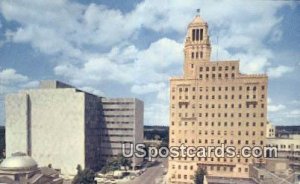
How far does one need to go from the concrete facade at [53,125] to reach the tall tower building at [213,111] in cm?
2279

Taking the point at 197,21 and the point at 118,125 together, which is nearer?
the point at 197,21

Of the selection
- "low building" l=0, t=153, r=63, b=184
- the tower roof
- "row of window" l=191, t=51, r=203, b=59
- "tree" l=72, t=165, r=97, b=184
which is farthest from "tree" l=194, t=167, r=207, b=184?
the tower roof

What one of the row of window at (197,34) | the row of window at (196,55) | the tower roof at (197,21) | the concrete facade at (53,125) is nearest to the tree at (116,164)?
the concrete facade at (53,125)

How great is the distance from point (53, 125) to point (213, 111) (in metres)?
36.4

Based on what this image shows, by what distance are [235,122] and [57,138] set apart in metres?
39.1

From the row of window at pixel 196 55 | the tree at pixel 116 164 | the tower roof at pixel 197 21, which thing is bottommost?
the tree at pixel 116 164

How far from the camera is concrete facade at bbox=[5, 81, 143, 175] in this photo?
62281 millimetres

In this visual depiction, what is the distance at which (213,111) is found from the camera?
48.6 metres

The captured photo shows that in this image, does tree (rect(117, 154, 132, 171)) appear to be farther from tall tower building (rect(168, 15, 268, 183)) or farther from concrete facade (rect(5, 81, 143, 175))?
tall tower building (rect(168, 15, 268, 183))

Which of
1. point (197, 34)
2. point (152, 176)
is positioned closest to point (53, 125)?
point (152, 176)

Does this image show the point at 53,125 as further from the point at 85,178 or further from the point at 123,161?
the point at 85,178

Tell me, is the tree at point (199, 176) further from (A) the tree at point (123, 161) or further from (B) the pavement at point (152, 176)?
(A) the tree at point (123, 161)

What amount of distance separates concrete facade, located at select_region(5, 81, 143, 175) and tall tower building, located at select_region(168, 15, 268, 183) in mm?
22788

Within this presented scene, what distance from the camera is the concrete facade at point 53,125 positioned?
6228cm
